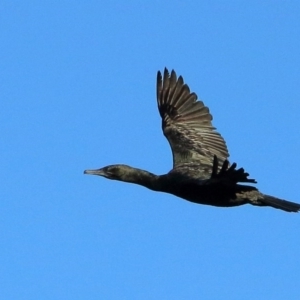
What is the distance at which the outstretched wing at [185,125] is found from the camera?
1970cm

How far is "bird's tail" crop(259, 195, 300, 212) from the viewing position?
691 inches

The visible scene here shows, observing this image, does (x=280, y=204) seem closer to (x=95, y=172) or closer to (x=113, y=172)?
(x=113, y=172)

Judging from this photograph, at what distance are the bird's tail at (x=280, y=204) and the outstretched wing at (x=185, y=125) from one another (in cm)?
176

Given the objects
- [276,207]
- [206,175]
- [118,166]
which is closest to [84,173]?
[118,166]

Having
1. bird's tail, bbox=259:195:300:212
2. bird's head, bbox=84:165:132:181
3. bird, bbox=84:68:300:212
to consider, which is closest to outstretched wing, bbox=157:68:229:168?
bird, bbox=84:68:300:212

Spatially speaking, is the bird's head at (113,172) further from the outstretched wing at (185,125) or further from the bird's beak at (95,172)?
the outstretched wing at (185,125)

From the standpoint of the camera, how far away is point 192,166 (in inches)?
741

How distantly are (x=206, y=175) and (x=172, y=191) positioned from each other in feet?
2.25

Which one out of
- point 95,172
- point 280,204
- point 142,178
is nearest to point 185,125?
point 142,178

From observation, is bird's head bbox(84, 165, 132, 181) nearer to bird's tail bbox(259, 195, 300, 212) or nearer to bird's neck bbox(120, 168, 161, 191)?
bird's neck bbox(120, 168, 161, 191)

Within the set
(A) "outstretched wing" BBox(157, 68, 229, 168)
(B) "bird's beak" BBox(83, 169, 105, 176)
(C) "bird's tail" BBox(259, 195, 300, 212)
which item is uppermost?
(A) "outstretched wing" BBox(157, 68, 229, 168)

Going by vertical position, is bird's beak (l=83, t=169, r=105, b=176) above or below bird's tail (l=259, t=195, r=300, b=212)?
above

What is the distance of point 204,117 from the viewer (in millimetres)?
20953

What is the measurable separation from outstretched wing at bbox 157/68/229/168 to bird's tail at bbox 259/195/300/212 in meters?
1.76
